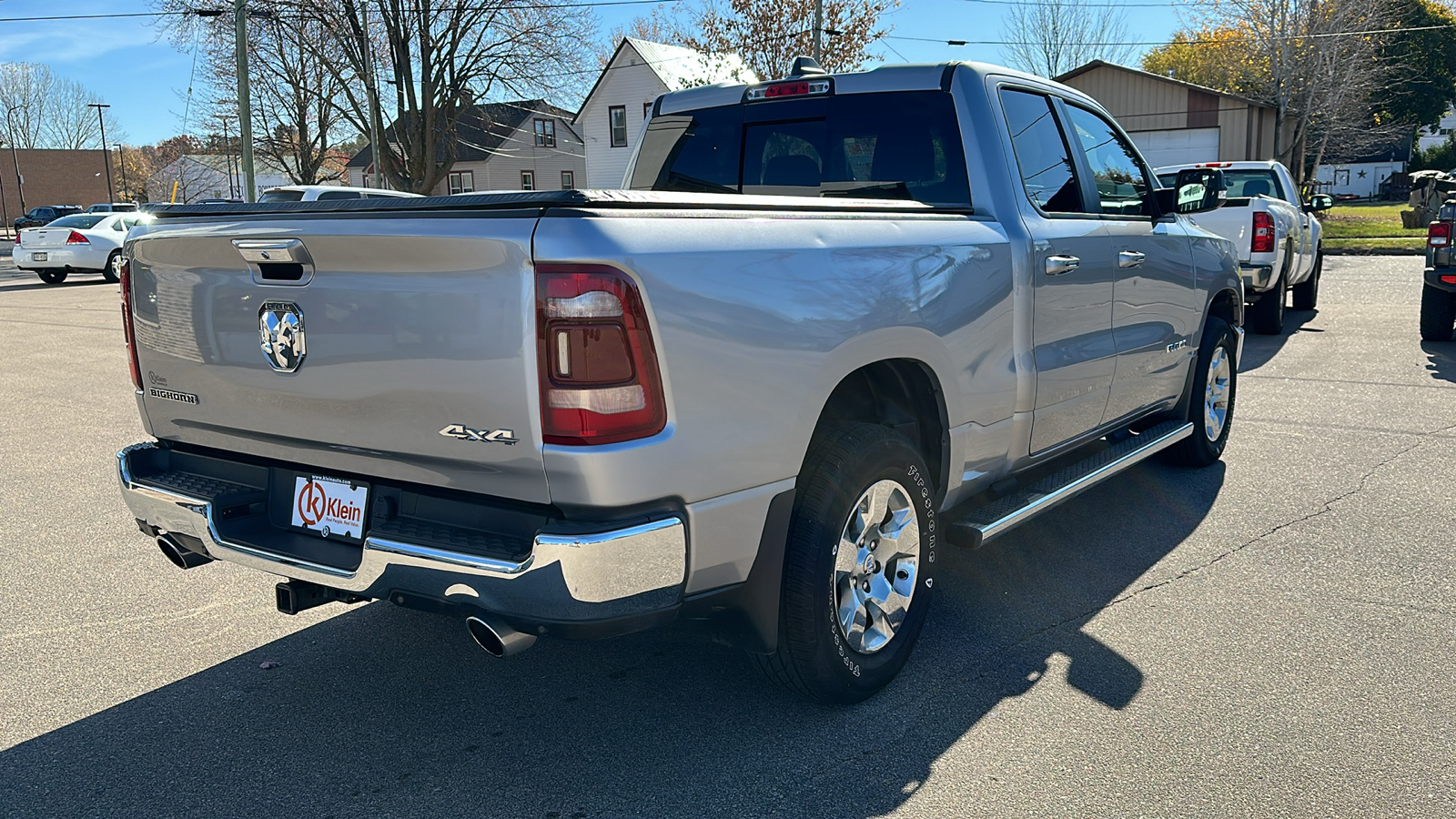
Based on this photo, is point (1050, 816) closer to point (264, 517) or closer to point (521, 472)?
point (521, 472)

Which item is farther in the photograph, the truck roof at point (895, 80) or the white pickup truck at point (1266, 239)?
the white pickup truck at point (1266, 239)

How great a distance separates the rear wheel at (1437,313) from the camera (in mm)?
10820

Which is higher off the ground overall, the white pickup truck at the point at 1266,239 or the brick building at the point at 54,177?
the brick building at the point at 54,177

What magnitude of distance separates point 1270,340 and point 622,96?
146ft

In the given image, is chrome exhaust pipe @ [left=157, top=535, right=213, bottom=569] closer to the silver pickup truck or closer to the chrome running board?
the silver pickup truck

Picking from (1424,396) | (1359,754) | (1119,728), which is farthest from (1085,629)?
(1424,396)

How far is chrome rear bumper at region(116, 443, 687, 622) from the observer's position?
263cm

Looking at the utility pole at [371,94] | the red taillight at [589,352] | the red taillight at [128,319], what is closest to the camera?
the red taillight at [589,352]

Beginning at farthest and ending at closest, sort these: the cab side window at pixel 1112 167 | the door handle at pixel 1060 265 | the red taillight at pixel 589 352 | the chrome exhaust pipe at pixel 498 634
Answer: the cab side window at pixel 1112 167, the door handle at pixel 1060 265, the chrome exhaust pipe at pixel 498 634, the red taillight at pixel 589 352

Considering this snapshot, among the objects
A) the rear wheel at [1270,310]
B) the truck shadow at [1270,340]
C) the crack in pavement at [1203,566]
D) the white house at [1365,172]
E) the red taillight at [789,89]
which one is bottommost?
the crack in pavement at [1203,566]

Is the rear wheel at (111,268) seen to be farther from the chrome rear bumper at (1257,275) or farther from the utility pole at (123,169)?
the utility pole at (123,169)

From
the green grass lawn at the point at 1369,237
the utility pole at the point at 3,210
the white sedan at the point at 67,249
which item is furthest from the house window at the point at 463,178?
the green grass lawn at the point at 1369,237

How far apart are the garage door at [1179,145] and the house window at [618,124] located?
23.6 metres

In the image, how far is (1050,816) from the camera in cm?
288
